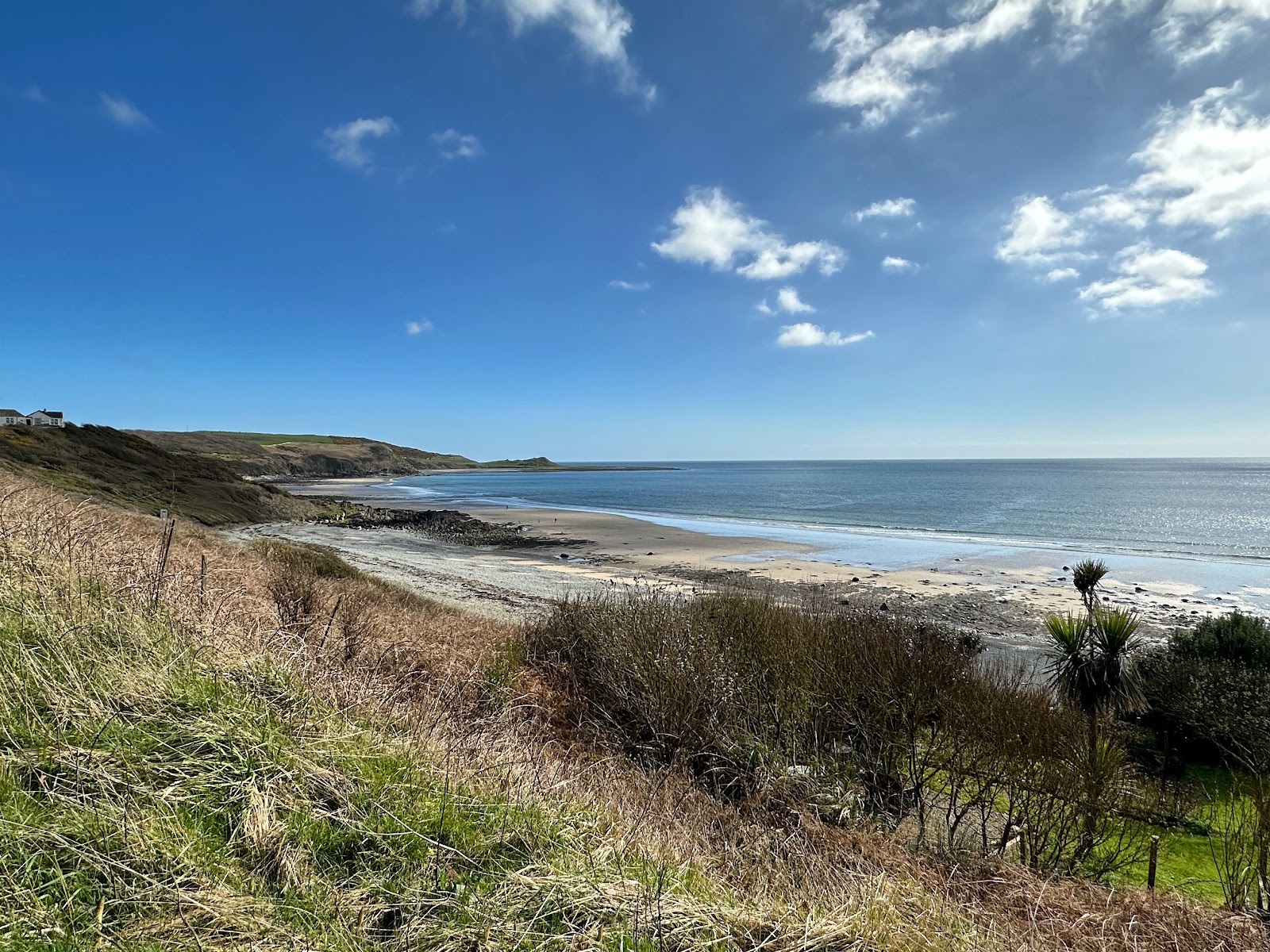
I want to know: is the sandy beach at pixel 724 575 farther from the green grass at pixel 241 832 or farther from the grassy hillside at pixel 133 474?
the green grass at pixel 241 832

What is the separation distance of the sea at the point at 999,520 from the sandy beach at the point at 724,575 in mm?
1894

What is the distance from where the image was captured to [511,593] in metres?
23.9

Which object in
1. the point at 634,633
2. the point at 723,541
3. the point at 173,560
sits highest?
the point at 173,560

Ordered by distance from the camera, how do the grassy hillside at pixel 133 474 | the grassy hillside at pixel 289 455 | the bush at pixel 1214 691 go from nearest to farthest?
the bush at pixel 1214 691 → the grassy hillside at pixel 133 474 → the grassy hillside at pixel 289 455

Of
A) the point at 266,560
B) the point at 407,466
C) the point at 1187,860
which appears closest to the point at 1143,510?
the point at 1187,860

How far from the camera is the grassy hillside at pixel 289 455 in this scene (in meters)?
127

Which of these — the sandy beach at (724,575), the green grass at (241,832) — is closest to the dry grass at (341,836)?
the green grass at (241,832)

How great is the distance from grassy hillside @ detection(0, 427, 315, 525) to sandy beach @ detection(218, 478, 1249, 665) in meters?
3.71

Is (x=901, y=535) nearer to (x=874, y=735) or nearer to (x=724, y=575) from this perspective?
(x=724, y=575)

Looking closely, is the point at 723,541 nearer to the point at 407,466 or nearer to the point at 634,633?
the point at 634,633

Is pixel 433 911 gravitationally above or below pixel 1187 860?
above

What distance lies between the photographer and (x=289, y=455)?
14450 centimetres

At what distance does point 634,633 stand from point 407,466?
631 feet

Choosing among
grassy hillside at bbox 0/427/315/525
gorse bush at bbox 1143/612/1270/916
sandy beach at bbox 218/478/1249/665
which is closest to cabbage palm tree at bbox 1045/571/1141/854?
gorse bush at bbox 1143/612/1270/916
